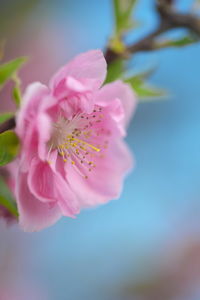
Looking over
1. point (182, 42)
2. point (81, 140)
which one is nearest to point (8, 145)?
point (81, 140)

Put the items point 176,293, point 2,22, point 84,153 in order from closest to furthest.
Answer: point 84,153
point 2,22
point 176,293

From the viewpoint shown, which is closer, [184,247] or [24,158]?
[24,158]

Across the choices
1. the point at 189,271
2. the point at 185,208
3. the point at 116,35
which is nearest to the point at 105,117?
the point at 116,35

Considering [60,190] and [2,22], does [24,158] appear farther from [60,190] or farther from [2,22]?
[2,22]

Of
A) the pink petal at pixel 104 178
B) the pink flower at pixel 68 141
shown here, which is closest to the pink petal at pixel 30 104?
the pink flower at pixel 68 141

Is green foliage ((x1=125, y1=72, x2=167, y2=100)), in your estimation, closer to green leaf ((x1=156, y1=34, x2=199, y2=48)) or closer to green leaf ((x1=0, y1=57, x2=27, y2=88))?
green leaf ((x1=156, y1=34, x2=199, y2=48))

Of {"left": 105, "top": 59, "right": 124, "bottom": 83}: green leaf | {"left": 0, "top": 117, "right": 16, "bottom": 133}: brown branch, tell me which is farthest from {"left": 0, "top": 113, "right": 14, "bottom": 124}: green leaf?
{"left": 105, "top": 59, "right": 124, "bottom": 83}: green leaf

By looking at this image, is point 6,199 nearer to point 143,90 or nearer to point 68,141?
point 68,141
